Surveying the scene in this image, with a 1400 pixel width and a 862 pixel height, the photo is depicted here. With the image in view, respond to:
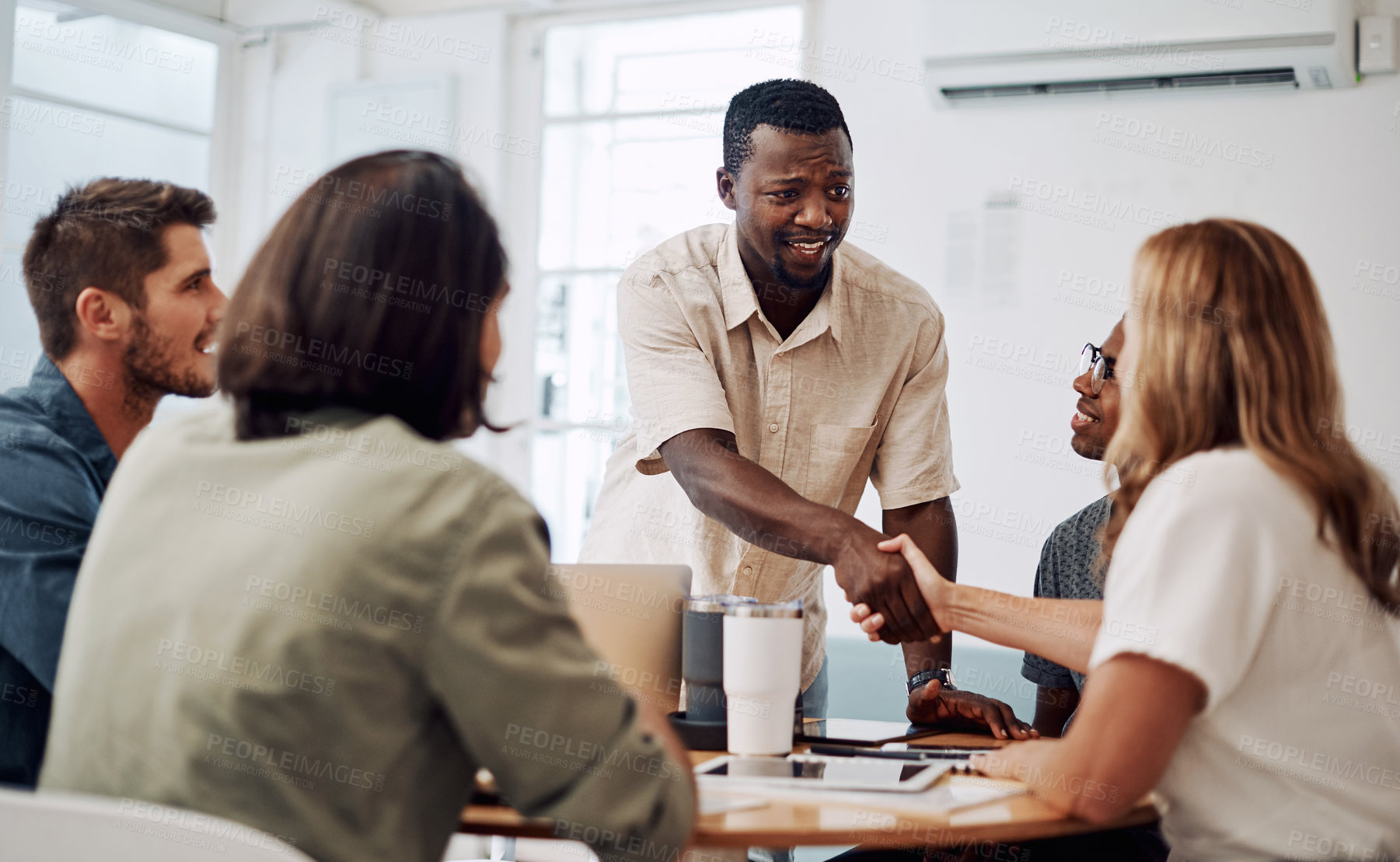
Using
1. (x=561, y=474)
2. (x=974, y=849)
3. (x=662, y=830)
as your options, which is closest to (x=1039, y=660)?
(x=974, y=849)

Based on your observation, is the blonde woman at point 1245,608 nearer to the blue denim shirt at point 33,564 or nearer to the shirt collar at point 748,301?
the shirt collar at point 748,301

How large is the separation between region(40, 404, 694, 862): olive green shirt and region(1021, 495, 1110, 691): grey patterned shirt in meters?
1.33

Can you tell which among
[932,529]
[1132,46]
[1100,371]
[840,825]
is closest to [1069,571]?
[932,529]

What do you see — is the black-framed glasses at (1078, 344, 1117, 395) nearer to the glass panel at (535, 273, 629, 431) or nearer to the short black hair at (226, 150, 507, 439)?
the short black hair at (226, 150, 507, 439)

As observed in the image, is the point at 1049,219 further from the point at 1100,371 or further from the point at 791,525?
the point at 791,525

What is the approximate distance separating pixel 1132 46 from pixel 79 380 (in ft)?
9.16

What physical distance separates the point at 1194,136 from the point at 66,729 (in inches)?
129

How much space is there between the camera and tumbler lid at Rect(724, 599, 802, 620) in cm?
146

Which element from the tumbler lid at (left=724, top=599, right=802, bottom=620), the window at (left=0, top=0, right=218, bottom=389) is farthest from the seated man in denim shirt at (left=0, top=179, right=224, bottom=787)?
the window at (left=0, top=0, right=218, bottom=389)

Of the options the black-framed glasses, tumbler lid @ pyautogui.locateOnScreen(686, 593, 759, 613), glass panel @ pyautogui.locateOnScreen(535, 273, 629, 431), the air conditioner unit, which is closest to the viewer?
tumbler lid @ pyautogui.locateOnScreen(686, 593, 759, 613)

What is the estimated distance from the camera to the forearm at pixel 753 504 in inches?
76.1

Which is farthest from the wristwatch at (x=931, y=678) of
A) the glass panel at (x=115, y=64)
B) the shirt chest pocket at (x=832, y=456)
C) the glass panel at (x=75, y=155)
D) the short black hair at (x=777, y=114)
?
the glass panel at (x=115, y=64)

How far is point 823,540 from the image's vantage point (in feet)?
6.34

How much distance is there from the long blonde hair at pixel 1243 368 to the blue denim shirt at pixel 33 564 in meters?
1.25
